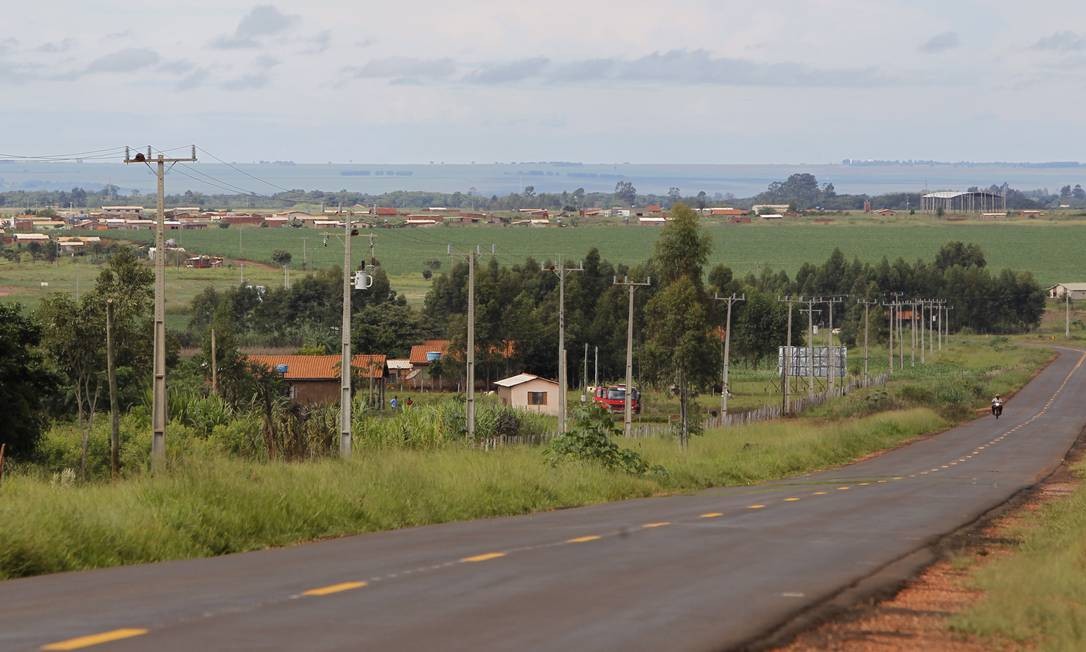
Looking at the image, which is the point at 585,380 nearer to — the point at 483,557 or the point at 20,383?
the point at 20,383

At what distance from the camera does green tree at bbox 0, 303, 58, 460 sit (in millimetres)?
46391

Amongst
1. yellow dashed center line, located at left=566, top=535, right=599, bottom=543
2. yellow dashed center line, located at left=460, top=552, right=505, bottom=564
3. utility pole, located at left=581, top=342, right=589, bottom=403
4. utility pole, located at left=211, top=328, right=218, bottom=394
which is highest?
yellow dashed center line, located at left=460, top=552, right=505, bottom=564

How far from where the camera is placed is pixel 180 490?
1950 centimetres

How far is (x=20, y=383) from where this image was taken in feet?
155

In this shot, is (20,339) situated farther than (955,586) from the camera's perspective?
Yes

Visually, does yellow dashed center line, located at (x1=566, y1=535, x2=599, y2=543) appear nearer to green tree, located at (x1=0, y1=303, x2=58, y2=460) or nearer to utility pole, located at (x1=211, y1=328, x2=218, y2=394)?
green tree, located at (x1=0, y1=303, x2=58, y2=460)

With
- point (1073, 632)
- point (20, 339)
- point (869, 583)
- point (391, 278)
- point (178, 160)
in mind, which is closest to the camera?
point (1073, 632)

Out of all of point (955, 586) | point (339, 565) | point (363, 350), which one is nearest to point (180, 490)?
point (339, 565)

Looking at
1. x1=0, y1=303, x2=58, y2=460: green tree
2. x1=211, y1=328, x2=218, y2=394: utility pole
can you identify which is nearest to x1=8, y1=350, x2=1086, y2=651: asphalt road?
x1=0, y1=303, x2=58, y2=460: green tree

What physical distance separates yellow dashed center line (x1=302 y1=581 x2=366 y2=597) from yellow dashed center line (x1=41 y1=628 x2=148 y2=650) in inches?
94.9

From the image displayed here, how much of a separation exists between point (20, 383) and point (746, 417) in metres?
42.7

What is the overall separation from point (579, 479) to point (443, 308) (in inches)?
4204

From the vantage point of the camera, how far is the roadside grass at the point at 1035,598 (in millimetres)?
12047

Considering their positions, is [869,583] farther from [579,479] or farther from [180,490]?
[579,479]
